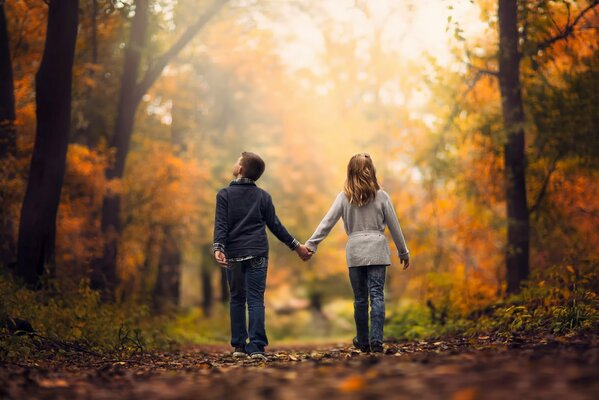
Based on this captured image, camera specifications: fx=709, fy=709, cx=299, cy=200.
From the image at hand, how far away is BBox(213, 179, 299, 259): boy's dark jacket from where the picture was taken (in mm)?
8250

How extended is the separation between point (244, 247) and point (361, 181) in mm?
1564

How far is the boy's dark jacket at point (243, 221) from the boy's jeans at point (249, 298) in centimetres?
15

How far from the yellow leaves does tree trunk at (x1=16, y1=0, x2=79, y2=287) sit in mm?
8201

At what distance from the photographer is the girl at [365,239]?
8008 mm

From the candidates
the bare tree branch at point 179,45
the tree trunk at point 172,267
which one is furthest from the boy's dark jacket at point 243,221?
the tree trunk at point 172,267

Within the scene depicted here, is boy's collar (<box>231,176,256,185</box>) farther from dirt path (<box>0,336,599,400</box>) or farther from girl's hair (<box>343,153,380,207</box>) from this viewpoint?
dirt path (<box>0,336,599,400</box>)

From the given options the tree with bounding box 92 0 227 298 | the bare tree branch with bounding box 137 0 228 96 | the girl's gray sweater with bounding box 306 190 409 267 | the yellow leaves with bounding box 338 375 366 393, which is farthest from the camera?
the tree with bounding box 92 0 227 298

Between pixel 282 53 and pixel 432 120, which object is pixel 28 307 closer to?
pixel 432 120

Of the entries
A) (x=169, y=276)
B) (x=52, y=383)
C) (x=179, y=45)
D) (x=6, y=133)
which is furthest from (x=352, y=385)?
(x=169, y=276)

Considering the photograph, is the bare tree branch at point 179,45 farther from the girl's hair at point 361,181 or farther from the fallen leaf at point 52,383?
the fallen leaf at point 52,383

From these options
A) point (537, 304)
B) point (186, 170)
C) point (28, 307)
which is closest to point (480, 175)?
point (537, 304)

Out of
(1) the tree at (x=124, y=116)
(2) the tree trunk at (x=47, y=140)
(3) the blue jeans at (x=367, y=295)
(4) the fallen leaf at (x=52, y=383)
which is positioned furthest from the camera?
(1) the tree at (x=124, y=116)

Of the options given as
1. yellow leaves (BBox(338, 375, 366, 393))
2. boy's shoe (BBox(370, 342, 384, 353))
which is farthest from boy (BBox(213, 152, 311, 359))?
yellow leaves (BBox(338, 375, 366, 393))

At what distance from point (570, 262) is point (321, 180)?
1879 cm
